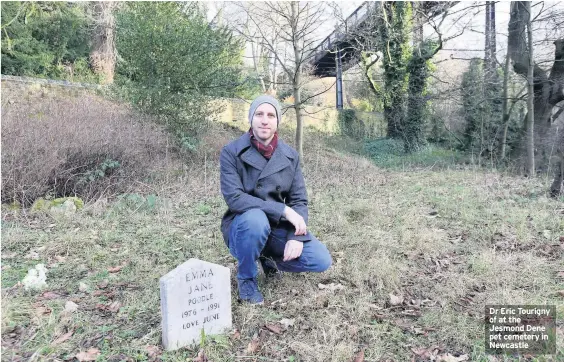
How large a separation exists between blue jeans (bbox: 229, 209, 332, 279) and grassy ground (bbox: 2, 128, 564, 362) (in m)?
0.25

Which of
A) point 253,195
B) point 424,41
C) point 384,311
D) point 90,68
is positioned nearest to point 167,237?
point 253,195

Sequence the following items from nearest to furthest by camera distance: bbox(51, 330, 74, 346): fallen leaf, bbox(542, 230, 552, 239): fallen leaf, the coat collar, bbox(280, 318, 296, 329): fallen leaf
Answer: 1. bbox(51, 330, 74, 346): fallen leaf
2. bbox(280, 318, 296, 329): fallen leaf
3. the coat collar
4. bbox(542, 230, 552, 239): fallen leaf

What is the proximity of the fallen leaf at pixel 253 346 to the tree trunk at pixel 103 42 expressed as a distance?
614 inches

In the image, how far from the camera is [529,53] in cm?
895

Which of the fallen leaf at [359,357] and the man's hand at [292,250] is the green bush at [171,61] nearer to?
the man's hand at [292,250]

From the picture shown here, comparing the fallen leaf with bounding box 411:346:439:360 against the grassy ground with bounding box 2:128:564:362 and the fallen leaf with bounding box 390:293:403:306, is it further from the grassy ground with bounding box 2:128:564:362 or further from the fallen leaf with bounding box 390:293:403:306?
the fallen leaf with bounding box 390:293:403:306

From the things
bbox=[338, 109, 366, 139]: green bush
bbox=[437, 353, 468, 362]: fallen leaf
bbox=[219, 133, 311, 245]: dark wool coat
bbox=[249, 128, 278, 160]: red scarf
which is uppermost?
bbox=[338, 109, 366, 139]: green bush

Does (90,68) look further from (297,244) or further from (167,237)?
(297,244)

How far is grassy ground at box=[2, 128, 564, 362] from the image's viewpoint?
2.37 m

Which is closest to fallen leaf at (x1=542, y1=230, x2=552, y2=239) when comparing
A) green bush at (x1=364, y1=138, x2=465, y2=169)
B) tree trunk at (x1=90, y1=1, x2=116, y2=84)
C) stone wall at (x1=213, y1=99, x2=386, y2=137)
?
green bush at (x1=364, y1=138, x2=465, y2=169)

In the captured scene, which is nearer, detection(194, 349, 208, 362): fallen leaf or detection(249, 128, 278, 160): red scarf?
detection(194, 349, 208, 362): fallen leaf

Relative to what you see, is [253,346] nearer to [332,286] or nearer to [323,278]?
[332,286]

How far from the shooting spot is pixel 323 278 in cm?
333

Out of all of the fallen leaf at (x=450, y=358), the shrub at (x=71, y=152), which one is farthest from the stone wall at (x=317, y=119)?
the fallen leaf at (x=450, y=358)
